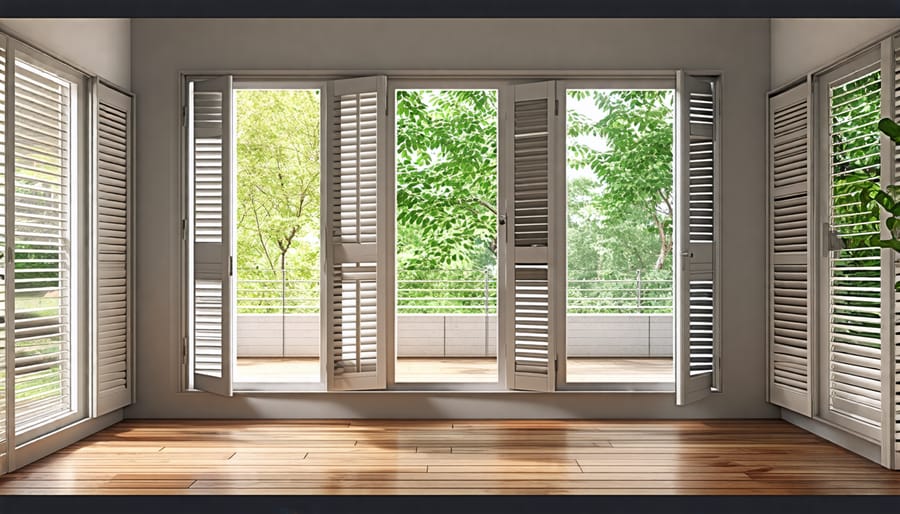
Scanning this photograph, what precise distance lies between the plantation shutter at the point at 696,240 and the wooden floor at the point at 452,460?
0.36 meters

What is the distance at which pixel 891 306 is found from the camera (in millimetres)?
3711

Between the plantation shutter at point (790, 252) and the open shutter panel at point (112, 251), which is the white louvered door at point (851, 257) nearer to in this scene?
the plantation shutter at point (790, 252)

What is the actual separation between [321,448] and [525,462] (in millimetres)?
1116

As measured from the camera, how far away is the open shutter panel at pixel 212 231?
4.92m

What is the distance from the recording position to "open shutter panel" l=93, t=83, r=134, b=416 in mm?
4574

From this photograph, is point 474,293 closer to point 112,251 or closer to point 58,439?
point 112,251

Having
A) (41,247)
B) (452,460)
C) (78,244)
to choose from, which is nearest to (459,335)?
(452,460)

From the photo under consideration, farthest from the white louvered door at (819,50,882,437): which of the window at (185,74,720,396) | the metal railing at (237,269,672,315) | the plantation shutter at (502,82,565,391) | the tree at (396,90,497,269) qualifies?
the tree at (396,90,497,269)

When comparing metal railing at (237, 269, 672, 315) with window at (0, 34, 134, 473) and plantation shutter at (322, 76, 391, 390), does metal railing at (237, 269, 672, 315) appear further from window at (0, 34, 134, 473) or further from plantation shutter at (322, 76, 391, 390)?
window at (0, 34, 134, 473)

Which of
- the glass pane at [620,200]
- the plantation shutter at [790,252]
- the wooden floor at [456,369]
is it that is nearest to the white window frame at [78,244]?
the wooden floor at [456,369]

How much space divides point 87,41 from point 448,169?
5.20 m

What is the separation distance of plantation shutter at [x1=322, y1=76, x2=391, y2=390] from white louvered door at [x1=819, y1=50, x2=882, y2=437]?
8.54ft

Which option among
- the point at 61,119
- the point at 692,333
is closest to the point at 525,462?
the point at 692,333

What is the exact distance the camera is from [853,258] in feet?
13.4
